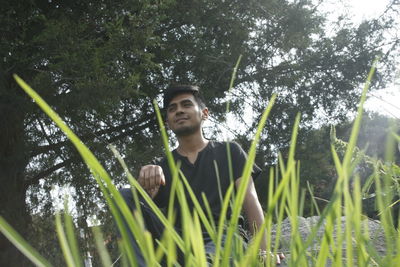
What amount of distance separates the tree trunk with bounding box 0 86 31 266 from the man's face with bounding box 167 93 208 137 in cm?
469

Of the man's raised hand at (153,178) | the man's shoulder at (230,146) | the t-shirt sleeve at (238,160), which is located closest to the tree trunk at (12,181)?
the man's shoulder at (230,146)

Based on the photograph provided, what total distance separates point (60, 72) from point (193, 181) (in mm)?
4399

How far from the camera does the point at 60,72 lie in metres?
6.15

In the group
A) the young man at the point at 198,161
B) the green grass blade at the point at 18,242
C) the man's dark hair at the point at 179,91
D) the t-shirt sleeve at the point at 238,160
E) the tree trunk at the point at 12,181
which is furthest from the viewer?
the tree trunk at the point at 12,181

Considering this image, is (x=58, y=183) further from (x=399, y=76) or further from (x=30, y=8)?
(x=399, y=76)

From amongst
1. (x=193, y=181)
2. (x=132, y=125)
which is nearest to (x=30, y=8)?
(x=132, y=125)

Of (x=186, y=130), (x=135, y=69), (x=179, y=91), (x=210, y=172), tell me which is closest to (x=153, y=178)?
(x=210, y=172)

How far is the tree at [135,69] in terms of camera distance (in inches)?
239

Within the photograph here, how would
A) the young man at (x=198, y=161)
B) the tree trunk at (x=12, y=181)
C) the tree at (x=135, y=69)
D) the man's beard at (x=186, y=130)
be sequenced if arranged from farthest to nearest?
the tree trunk at (x=12, y=181)
the tree at (x=135, y=69)
the man's beard at (x=186, y=130)
the young man at (x=198, y=161)

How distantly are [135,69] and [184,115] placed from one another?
4467 millimetres

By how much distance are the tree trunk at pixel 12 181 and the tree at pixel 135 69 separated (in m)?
0.02

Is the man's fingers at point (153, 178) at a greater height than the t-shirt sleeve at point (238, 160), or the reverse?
the t-shirt sleeve at point (238, 160)

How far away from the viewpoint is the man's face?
92.8 inches

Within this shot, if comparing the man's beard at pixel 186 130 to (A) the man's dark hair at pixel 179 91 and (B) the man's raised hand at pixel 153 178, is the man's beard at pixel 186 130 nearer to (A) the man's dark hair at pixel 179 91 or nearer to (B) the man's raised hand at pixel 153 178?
(A) the man's dark hair at pixel 179 91
